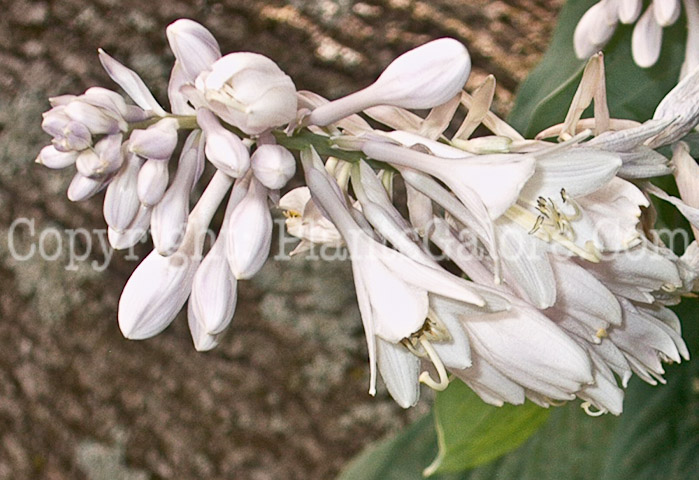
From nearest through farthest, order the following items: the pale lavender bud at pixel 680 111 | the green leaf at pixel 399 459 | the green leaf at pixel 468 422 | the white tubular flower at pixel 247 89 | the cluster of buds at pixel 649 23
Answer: the white tubular flower at pixel 247 89, the pale lavender bud at pixel 680 111, the cluster of buds at pixel 649 23, the green leaf at pixel 468 422, the green leaf at pixel 399 459

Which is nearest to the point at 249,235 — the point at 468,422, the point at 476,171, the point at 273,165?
the point at 273,165

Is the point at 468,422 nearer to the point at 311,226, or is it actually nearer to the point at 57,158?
the point at 311,226

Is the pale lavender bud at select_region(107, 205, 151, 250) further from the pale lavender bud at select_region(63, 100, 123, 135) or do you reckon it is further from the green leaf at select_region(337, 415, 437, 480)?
the green leaf at select_region(337, 415, 437, 480)

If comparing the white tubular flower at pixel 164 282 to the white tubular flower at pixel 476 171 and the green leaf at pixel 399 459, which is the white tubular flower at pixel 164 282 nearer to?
the white tubular flower at pixel 476 171

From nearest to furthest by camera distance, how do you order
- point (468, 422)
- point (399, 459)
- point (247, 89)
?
1. point (247, 89)
2. point (468, 422)
3. point (399, 459)

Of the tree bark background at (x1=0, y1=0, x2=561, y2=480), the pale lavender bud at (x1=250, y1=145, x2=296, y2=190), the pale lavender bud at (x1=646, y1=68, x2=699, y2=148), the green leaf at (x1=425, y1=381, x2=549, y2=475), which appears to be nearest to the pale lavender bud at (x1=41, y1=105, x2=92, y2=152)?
the pale lavender bud at (x1=250, y1=145, x2=296, y2=190)

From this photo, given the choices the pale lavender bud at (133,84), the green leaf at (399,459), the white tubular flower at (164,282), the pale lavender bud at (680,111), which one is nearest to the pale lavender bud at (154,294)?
the white tubular flower at (164,282)
